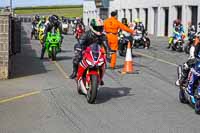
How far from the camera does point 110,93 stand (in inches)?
512

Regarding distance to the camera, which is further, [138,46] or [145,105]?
[138,46]

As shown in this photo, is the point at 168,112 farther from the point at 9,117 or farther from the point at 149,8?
the point at 149,8

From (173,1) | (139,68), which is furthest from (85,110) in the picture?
(173,1)

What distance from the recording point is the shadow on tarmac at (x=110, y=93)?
12.1 meters

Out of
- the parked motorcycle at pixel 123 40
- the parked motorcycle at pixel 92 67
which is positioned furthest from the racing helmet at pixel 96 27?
the parked motorcycle at pixel 123 40

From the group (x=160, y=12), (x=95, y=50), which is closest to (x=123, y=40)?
(x=95, y=50)

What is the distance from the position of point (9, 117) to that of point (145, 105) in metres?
2.89

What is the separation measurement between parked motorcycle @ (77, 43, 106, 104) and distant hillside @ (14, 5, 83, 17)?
114323mm

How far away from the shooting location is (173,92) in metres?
13.2

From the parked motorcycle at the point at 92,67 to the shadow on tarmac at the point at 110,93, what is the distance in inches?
16.2

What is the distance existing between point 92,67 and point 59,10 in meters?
126

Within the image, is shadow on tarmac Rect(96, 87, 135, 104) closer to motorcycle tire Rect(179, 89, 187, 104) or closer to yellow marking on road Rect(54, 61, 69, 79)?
motorcycle tire Rect(179, 89, 187, 104)

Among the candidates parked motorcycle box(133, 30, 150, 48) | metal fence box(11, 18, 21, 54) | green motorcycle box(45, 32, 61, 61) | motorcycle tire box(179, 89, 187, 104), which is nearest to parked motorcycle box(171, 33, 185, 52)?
parked motorcycle box(133, 30, 150, 48)

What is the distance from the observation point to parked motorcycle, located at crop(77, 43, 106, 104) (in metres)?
11.2
